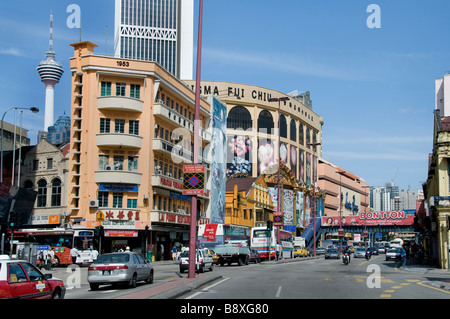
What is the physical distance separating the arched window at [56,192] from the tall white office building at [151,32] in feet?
382

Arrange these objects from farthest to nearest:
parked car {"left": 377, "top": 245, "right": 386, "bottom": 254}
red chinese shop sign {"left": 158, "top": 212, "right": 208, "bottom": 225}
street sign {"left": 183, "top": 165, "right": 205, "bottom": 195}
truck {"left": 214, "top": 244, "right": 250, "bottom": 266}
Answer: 1. parked car {"left": 377, "top": 245, "right": 386, "bottom": 254}
2. red chinese shop sign {"left": 158, "top": 212, "right": 208, "bottom": 225}
3. truck {"left": 214, "top": 244, "right": 250, "bottom": 266}
4. street sign {"left": 183, "top": 165, "right": 205, "bottom": 195}

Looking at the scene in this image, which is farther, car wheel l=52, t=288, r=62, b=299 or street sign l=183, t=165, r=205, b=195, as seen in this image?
street sign l=183, t=165, r=205, b=195

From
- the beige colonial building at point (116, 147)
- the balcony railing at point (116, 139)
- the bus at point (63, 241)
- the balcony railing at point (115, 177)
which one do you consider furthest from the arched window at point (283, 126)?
the bus at point (63, 241)

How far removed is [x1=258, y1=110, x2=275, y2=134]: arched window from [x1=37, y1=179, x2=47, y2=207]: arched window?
6678cm

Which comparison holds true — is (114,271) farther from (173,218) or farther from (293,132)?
(293,132)

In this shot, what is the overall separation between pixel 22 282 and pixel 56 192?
141 ft

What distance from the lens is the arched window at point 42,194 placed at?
182ft

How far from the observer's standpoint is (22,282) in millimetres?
13312

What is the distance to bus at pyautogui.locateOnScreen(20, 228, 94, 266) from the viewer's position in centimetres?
4350

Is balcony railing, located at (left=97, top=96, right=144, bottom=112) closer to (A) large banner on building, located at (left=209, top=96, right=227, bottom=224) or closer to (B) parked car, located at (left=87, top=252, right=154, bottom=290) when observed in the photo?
(A) large banner on building, located at (left=209, top=96, right=227, bottom=224)

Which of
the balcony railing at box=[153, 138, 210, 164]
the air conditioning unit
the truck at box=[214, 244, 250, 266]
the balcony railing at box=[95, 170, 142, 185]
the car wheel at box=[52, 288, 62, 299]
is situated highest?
the balcony railing at box=[153, 138, 210, 164]

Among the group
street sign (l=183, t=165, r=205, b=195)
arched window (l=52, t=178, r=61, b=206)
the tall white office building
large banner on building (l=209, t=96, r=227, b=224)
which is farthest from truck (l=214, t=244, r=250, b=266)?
the tall white office building

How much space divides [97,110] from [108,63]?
470 centimetres
